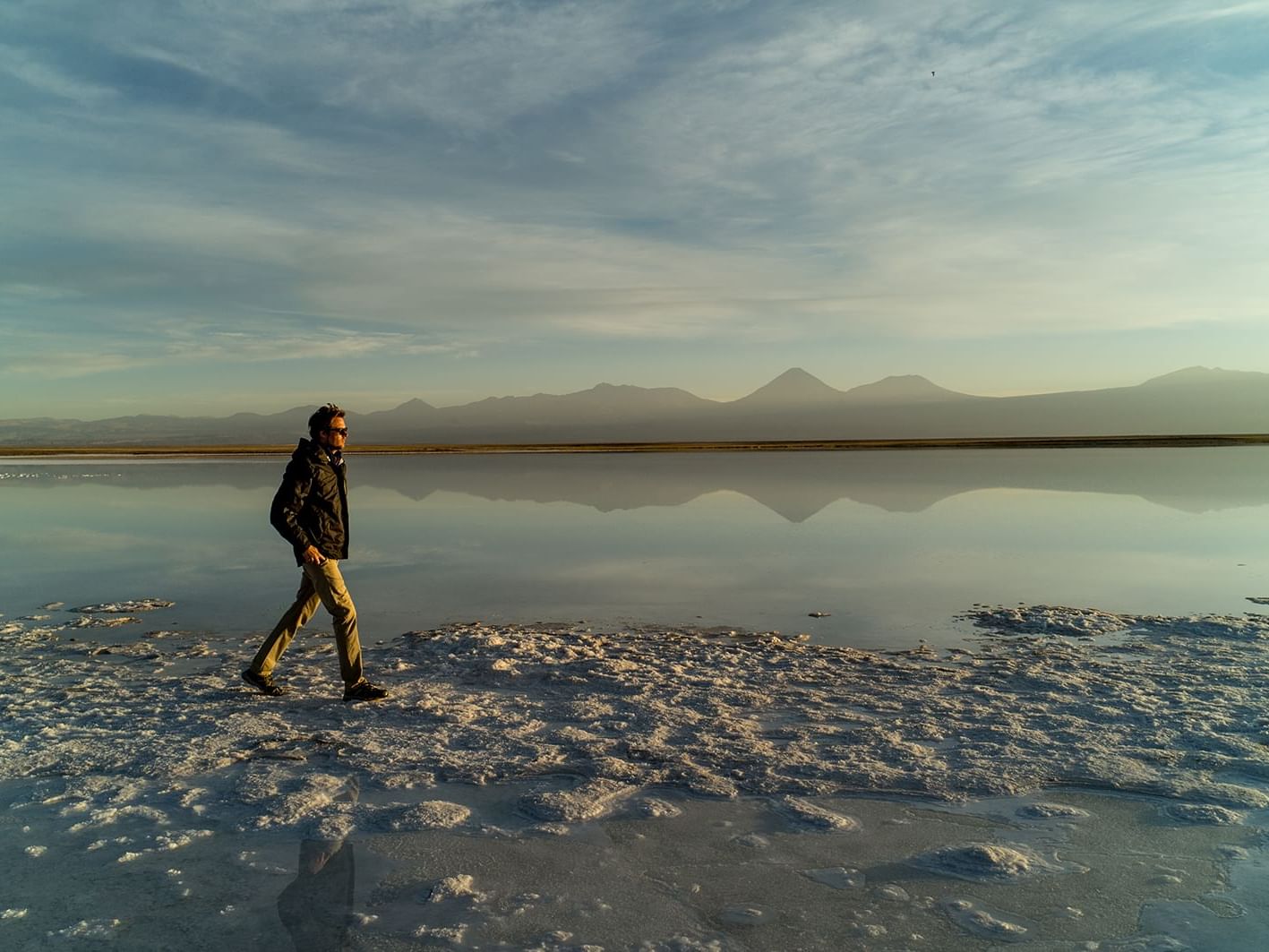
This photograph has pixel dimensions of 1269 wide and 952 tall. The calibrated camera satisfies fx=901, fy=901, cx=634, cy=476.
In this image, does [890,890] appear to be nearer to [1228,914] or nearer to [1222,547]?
[1228,914]

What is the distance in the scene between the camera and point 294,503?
691 cm

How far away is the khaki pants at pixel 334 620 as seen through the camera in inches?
271

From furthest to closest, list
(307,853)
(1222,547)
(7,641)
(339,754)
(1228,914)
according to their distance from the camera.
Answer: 1. (1222,547)
2. (7,641)
3. (339,754)
4. (307,853)
5. (1228,914)

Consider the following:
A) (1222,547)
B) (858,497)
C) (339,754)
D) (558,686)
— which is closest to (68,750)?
(339,754)

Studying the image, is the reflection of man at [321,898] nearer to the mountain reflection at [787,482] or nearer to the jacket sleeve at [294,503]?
the jacket sleeve at [294,503]

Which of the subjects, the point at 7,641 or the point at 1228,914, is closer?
the point at 1228,914

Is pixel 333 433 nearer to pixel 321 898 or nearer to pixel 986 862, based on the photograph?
pixel 321 898

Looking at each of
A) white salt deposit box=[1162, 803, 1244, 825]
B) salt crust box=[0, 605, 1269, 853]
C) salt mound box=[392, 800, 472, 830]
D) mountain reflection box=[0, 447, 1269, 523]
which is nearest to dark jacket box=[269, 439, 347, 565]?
salt crust box=[0, 605, 1269, 853]

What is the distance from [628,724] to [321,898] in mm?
2666

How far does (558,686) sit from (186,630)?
15.4 feet

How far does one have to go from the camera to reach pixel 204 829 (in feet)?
15.2

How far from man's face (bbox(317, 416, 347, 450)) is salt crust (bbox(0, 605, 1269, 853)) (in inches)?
77.9

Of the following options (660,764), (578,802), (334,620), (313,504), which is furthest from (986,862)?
(313,504)

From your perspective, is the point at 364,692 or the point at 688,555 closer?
the point at 364,692
